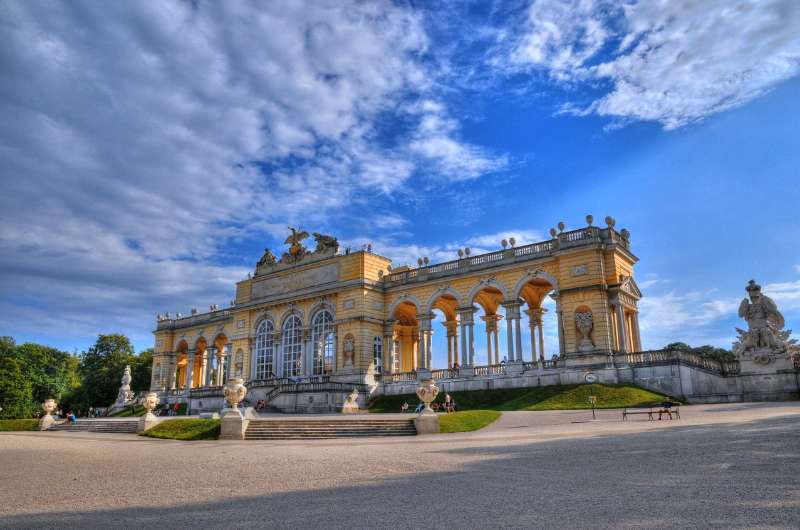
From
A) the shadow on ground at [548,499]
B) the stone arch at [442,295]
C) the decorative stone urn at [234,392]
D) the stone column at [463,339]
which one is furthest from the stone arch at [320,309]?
the shadow on ground at [548,499]

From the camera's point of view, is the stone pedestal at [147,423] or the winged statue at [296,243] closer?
the stone pedestal at [147,423]

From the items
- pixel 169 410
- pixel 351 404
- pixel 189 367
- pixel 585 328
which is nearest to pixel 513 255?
pixel 585 328

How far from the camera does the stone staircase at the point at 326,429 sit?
785 inches

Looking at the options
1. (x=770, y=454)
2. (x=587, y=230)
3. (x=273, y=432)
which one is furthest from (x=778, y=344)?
(x=273, y=432)

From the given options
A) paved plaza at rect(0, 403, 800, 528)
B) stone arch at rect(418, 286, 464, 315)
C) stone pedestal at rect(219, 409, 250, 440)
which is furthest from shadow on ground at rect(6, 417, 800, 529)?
stone arch at rect(418, 286, 464, 315)

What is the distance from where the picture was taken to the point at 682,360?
28.2 meters

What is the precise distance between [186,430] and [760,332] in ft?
83.9

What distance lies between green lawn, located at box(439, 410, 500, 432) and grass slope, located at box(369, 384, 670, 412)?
536 centimetres

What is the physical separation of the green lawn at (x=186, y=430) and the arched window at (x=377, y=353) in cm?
1809

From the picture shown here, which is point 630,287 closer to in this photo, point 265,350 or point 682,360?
point 682,360

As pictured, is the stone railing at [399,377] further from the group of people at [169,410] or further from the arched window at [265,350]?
the group of people at [169,410]

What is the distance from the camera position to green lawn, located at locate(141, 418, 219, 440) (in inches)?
826

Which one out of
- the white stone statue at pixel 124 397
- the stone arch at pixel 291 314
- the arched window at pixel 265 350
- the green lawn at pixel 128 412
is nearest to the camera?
the stone arch at pixel 291 314

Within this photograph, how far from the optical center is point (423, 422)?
763 inches
